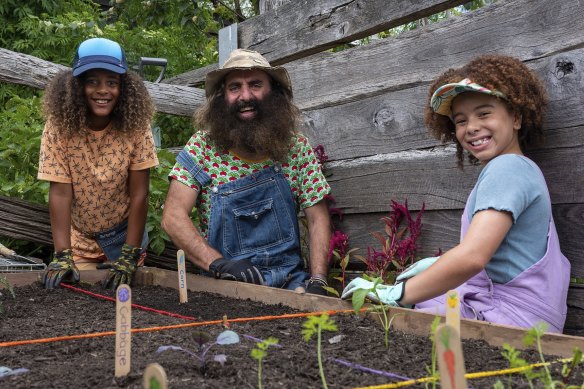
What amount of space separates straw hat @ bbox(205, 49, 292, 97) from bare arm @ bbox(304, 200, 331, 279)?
667 mm

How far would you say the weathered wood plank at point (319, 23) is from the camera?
334 cm

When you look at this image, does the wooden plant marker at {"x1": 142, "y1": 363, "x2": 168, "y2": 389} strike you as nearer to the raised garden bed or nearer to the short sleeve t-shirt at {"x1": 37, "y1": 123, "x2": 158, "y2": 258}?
the raised garden bed

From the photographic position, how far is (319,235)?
351 cm

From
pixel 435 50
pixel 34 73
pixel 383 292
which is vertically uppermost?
pixel 34 73

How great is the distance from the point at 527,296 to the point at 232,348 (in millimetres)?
1020

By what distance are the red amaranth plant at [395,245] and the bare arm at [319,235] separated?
213 millimetres

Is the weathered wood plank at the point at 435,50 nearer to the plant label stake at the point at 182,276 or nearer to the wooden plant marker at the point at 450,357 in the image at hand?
the plant label stake at the point at 182,276

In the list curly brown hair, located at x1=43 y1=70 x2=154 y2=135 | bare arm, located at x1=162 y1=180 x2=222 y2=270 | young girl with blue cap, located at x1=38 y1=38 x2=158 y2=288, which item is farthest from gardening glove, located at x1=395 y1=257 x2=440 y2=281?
curly brown hair, located at x1=43 y1=70 x2=154 y2=135

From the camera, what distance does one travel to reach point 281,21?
4141 mm

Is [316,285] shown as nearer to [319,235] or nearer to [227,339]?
[319,235]

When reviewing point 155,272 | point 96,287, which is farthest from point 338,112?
point 96,287

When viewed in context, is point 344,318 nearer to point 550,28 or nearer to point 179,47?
point 550,28

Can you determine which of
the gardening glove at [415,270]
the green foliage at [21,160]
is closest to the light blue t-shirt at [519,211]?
the gardening glove at [415,270]

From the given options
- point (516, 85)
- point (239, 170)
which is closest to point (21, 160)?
point (239, 170)
